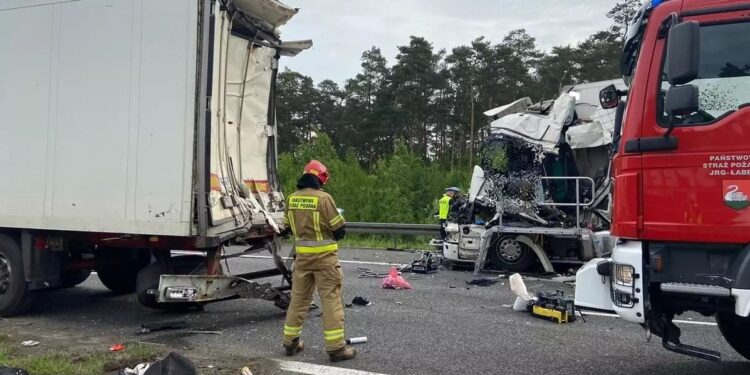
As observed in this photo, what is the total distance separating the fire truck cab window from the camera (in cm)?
379

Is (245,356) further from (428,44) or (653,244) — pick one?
(428,44)

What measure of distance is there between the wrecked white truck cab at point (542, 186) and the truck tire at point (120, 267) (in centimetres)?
494

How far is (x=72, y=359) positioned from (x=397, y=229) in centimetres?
911

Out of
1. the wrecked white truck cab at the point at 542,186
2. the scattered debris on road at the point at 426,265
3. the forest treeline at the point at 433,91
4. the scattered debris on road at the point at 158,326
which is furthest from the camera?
the forest treeline at the point at 433,91

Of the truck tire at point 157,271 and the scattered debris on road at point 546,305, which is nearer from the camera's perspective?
the truck tire at point 157,271

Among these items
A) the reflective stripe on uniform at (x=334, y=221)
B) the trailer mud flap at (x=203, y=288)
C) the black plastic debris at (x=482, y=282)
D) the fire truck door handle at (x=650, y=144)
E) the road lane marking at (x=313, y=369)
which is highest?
the fire truck door handle at (x=650, y=144)

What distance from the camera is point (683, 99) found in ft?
12.2

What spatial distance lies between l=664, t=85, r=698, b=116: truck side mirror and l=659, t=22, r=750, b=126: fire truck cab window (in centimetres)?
12

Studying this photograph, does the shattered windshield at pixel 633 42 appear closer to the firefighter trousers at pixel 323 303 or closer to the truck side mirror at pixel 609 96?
the truck side mirror at pixel 609 96

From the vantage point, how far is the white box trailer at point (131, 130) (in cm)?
581

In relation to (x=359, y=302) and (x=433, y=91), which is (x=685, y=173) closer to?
(x=359, y=302)

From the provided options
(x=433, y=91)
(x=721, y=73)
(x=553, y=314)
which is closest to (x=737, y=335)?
(x=553, y=314)

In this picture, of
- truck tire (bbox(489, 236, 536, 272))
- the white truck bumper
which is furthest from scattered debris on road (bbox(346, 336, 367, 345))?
truck tire (bbox(489, 236, 536, 272))

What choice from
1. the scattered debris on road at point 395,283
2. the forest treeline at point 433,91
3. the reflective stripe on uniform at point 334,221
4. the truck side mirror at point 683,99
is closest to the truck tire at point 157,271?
the reflective stripe on uniform at point 334,221
